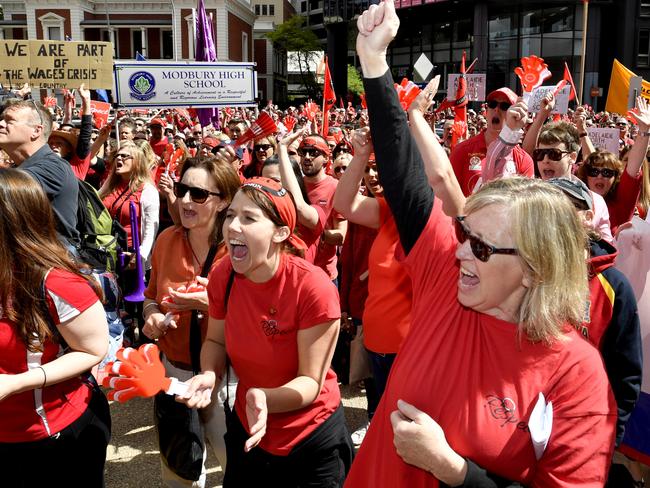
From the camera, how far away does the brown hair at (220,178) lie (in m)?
3.06

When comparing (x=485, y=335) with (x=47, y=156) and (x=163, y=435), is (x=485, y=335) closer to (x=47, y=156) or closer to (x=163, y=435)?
(x=163, y=435)

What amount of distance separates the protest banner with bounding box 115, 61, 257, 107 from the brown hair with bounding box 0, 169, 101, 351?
16.0 feet

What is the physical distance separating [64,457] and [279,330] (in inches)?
35.7

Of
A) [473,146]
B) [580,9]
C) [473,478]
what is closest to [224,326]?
[473,478]

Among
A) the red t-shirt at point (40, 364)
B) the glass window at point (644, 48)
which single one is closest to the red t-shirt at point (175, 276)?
the red t-shirt at point (40, 364)

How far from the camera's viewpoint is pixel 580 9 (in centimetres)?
3644

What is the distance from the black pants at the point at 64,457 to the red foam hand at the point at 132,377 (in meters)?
0.46

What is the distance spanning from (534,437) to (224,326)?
1.42 metres

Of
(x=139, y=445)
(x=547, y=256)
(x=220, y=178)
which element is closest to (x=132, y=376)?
(x=547, y=256)

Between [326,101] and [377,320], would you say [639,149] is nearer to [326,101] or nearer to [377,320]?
[377,320]

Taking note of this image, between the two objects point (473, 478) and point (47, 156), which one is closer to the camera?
point (473, 478)

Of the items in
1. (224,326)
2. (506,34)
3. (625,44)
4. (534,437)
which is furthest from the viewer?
(506,34)

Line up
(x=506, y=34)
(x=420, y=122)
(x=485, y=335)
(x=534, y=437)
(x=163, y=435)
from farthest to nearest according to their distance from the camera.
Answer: (x=506, y=34)
(x=163, y=435)
(x=420, y=122)
(x=485, y=335)
(x=534, y=437)

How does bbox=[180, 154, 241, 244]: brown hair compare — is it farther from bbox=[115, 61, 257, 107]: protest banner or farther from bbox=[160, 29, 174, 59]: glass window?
bbox=[160, 29, 174, 59]: glass window
